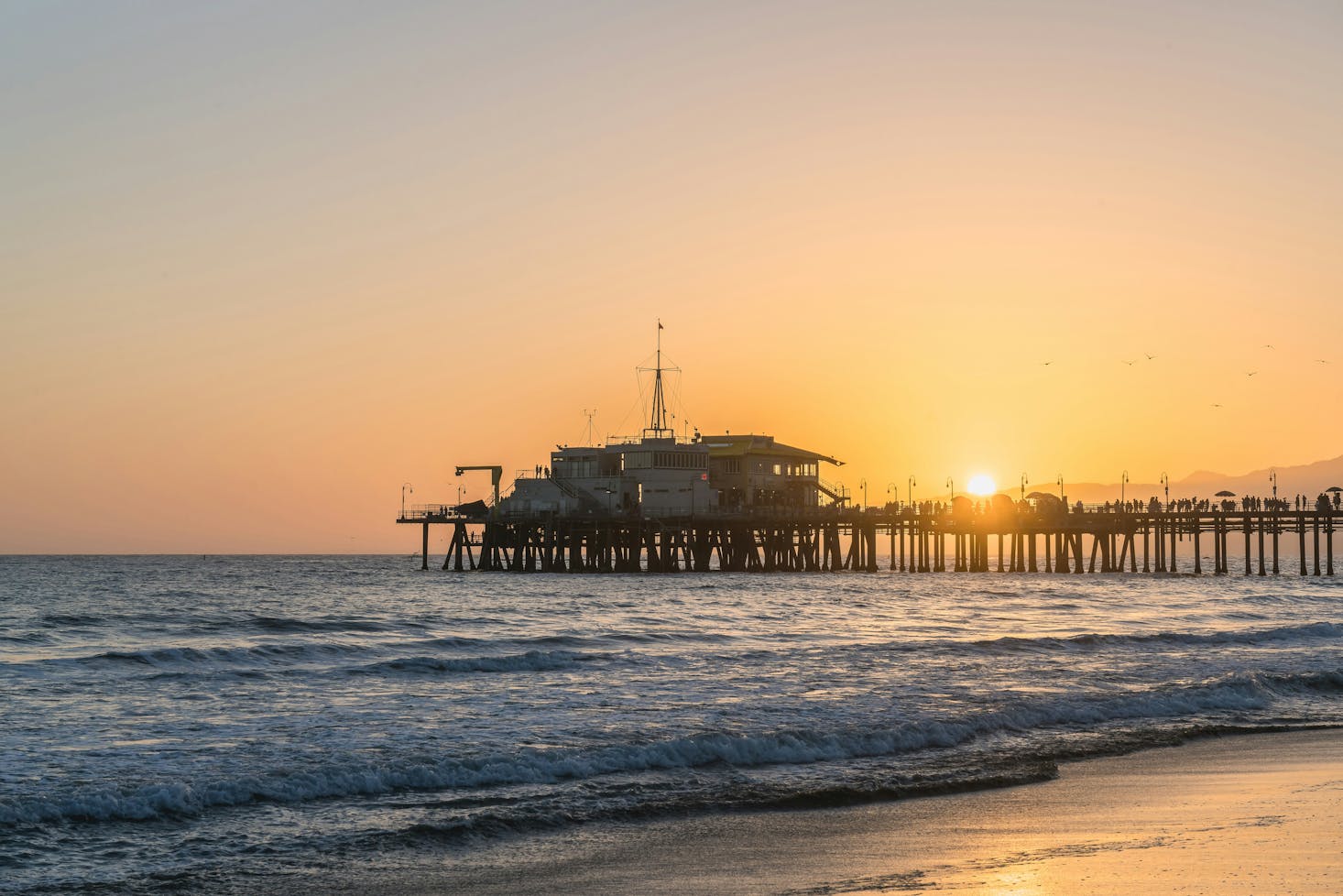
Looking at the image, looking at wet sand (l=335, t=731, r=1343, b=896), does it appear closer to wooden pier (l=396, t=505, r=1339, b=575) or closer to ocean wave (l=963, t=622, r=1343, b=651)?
ocean wave (l=963, t=622, r=1343, b=651)

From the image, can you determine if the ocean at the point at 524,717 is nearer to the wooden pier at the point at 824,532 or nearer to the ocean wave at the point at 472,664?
the ocean wave at the point at 472,664

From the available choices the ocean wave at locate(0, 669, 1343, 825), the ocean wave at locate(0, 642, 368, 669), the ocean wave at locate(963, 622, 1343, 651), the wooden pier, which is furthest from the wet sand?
the wooden pier

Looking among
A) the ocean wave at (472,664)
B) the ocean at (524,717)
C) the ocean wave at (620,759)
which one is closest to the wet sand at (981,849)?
the ocean at (524,717)

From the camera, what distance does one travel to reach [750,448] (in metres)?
89.9

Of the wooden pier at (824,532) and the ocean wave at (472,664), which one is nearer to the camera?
the ocean wave at (472,664)

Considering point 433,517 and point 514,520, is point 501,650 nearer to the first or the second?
point 514,520

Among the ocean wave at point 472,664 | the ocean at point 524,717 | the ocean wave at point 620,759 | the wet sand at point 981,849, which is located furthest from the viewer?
the ocean wave at point 472,664

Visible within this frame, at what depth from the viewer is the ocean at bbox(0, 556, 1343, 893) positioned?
13.1 meters

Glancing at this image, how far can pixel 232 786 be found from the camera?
1451 cm

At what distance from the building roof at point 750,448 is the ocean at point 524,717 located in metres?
45.3

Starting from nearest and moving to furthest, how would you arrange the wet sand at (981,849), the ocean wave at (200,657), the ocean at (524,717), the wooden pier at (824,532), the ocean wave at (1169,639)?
the wet sand at (981,849), the ocean at (524,717), the ocean wave at (200,657), the ocean wave at (1169,639), the wooden pier at (824,532)

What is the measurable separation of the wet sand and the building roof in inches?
2901

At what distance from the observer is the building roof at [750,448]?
89.6 meters

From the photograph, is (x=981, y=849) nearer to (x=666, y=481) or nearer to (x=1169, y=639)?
(x=1169, y=639)
